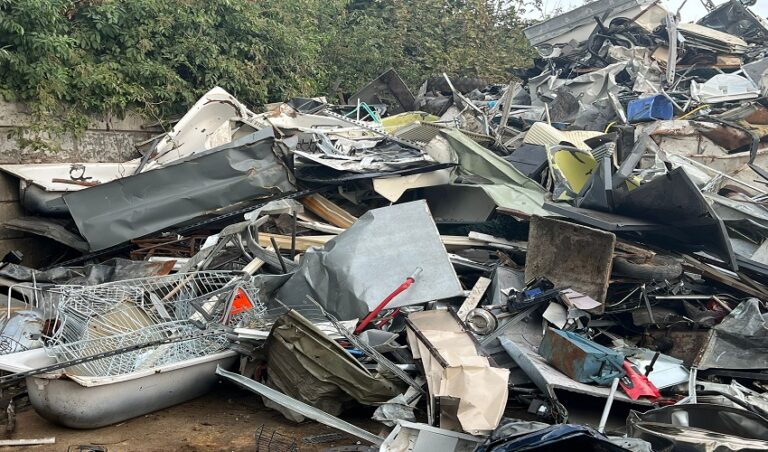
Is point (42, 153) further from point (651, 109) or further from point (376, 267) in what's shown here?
point (651, 109)

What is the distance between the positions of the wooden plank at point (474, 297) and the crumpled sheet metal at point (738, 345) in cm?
177

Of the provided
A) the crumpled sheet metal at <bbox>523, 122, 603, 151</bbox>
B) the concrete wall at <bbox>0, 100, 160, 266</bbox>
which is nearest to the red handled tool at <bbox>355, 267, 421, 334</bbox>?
the crumpled sheet metal at <bbox>523, 122, 603, 151</bbox>

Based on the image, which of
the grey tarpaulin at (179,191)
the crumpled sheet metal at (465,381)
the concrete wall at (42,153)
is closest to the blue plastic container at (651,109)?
the grey tarpaulin at (179,191)

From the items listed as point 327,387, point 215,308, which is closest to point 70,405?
point 215,308

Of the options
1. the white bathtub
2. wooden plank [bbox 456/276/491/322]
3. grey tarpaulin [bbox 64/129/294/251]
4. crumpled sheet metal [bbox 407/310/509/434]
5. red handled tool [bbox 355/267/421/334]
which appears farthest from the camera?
grey tarpaulin [bbox 64/129/294/251]

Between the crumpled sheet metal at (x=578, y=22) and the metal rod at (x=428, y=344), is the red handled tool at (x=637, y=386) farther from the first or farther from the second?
the crumpled sheet metal at (x=578, y=22)

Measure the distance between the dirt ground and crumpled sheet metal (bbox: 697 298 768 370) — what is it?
8.28 ft

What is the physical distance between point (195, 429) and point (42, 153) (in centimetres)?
418

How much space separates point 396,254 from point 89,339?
8.10 ft

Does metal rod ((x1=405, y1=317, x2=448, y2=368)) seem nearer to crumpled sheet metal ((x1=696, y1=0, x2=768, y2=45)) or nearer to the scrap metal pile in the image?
the scrap metal pile

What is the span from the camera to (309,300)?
5.75m

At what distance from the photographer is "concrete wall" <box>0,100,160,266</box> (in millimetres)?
7105

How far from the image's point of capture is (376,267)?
5.73 meters

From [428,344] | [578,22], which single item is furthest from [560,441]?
[578,22]
